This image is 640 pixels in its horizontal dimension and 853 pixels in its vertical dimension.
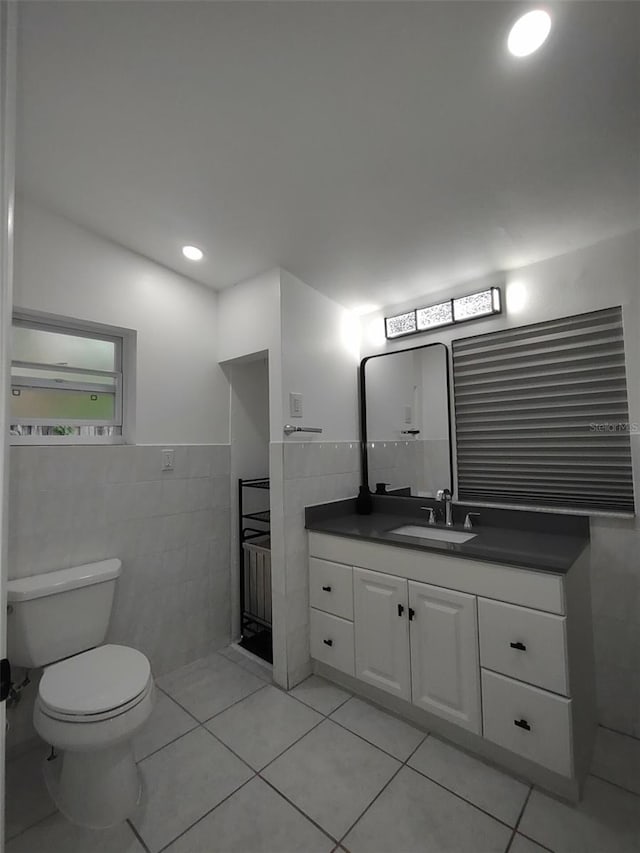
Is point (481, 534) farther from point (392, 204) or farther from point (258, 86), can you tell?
point (258, 86)

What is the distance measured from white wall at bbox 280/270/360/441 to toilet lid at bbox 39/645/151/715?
4.18 ft

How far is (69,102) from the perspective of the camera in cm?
118

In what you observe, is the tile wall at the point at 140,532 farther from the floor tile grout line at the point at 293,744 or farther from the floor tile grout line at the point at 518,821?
the floor tile grout line at the point at 518,821

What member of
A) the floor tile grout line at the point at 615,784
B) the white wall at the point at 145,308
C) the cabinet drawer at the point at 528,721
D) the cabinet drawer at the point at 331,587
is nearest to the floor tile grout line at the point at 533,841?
the cabinet drawer at the point at 528,721

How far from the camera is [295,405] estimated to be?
215 cm

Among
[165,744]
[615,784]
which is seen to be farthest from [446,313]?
[165,744]

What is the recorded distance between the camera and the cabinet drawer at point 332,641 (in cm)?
194

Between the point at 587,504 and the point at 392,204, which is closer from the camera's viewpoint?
the point at 392,204

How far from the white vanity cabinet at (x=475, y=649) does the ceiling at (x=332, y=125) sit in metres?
1.51

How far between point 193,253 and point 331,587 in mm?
1941

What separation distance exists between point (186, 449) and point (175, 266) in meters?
1.06

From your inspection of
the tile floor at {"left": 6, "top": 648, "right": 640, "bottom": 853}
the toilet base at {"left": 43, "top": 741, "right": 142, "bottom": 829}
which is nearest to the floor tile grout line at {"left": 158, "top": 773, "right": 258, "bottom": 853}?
the tile floor at {"left": 6, "top": 648, "right": 640, "bottom": 853}

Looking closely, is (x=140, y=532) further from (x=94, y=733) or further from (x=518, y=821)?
(x=518, y=821)

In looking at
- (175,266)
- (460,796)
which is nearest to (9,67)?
(175,266)
